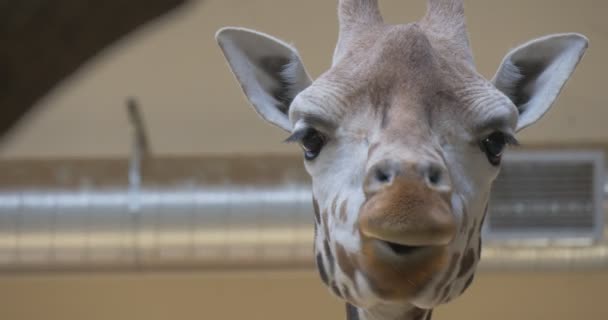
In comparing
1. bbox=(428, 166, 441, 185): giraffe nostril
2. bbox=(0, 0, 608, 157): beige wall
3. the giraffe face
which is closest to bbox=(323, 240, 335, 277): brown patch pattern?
the giraffe face

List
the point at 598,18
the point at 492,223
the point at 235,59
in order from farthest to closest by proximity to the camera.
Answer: the point at 492,223 < the point at 598,18 < the point at 235,59

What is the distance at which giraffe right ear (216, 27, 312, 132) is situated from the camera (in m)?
1.33

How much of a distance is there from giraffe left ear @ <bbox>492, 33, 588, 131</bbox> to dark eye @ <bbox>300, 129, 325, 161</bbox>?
1.14ft

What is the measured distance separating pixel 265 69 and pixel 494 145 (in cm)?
43

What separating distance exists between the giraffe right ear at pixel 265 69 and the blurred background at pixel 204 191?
3.08ft

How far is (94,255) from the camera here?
9.96 ft

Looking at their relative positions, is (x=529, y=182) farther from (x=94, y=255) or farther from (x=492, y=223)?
(x=94, y=255)

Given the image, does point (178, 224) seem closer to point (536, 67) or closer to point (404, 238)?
point (536, 67)

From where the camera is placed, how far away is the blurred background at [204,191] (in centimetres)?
284

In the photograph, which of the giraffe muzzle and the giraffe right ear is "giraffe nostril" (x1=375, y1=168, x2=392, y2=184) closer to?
the giraffe muzzle

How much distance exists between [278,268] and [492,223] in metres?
0.83

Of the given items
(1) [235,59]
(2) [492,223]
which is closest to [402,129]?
(1) [235,59]

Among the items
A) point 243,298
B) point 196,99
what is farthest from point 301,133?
point 243,298

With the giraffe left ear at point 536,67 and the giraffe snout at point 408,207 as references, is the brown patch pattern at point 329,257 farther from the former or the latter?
the giraffe left ear at point 536,67
